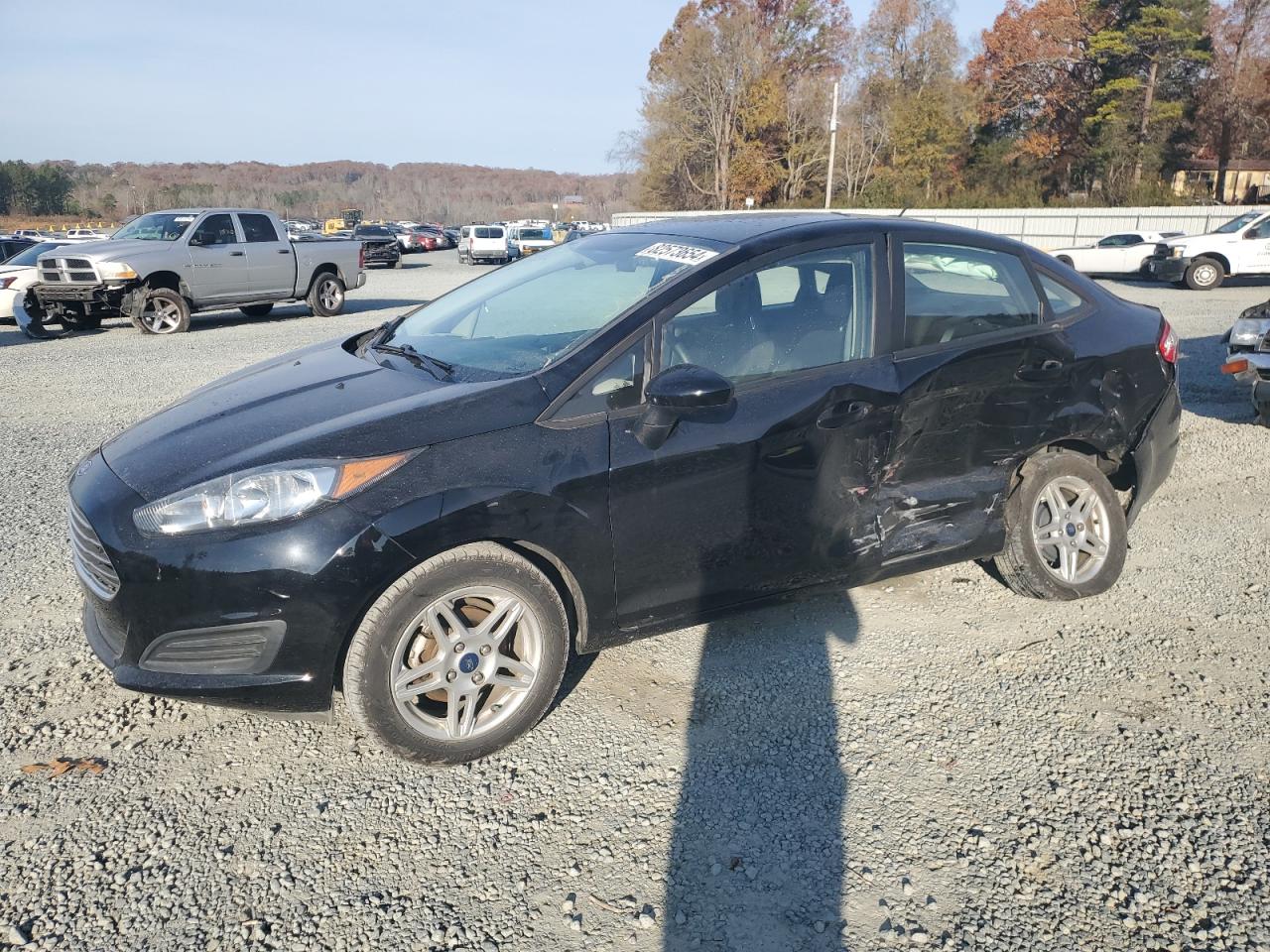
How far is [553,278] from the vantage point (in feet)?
13.0

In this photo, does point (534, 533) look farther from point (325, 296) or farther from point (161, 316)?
point (325, 296)

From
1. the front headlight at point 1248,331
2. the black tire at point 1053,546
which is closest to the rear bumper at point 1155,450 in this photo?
the black tire at point 1053,546

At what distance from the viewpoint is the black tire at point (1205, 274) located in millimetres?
19375

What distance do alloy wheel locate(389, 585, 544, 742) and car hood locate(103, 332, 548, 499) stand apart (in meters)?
0.55

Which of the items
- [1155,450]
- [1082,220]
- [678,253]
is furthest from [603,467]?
[1082,220]

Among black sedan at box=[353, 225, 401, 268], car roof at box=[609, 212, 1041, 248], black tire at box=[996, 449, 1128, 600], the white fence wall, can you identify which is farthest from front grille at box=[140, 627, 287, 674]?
black sedan at box=[353, 225, 401, 268]

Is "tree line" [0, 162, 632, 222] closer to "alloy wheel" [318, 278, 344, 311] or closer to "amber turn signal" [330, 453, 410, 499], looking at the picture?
"alloy wheel" [318, 278, 344, 311]

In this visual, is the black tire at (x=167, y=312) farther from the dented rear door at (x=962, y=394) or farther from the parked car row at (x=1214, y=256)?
the parked car row at (x=1214, y=256)

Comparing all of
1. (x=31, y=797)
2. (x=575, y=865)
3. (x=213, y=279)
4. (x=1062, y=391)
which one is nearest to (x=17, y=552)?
(x=31, y=797)

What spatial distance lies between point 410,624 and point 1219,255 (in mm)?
21707

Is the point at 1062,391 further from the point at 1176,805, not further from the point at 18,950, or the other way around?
the point at 18,950

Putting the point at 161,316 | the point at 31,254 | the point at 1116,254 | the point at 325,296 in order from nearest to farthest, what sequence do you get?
the point at 161,316 < the point at 31,254 < the point at 325,296 < the point at 1116,254

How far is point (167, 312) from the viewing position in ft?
46.7

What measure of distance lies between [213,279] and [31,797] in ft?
43.6
